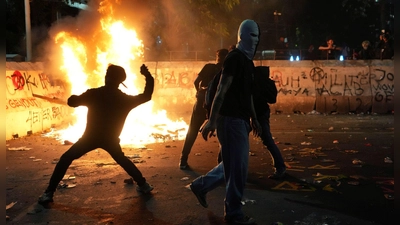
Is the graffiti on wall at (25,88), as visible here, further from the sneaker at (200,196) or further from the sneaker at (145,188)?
the sneaker at (200,196)

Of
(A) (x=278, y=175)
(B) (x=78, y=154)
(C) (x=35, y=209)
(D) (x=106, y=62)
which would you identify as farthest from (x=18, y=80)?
(A) (x=278, y=175)

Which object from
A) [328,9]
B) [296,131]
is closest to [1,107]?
[296,131]

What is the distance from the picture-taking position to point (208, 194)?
6195 mm

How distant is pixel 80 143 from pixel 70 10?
82.8 feet

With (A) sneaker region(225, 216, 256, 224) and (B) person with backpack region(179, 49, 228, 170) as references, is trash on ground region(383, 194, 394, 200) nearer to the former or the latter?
(A) sneaker region(225, 216, 256, 224)

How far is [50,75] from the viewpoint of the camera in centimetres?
1398

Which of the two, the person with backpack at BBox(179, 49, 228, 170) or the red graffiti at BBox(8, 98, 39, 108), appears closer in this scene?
the person with backpack at BBox(179, 49, 228, 170)

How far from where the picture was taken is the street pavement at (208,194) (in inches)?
210

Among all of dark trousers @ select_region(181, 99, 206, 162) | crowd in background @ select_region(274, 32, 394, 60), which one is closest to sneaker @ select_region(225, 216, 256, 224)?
dark trousers @ select_region(181, 99, 206, 162)

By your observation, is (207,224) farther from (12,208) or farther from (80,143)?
(12,208)

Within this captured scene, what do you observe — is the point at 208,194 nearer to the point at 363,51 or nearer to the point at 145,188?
the point at 145,188

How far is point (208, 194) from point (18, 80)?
761 centimetres

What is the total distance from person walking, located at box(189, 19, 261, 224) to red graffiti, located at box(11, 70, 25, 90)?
26.9ft

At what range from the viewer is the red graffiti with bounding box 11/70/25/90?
38.2ft
